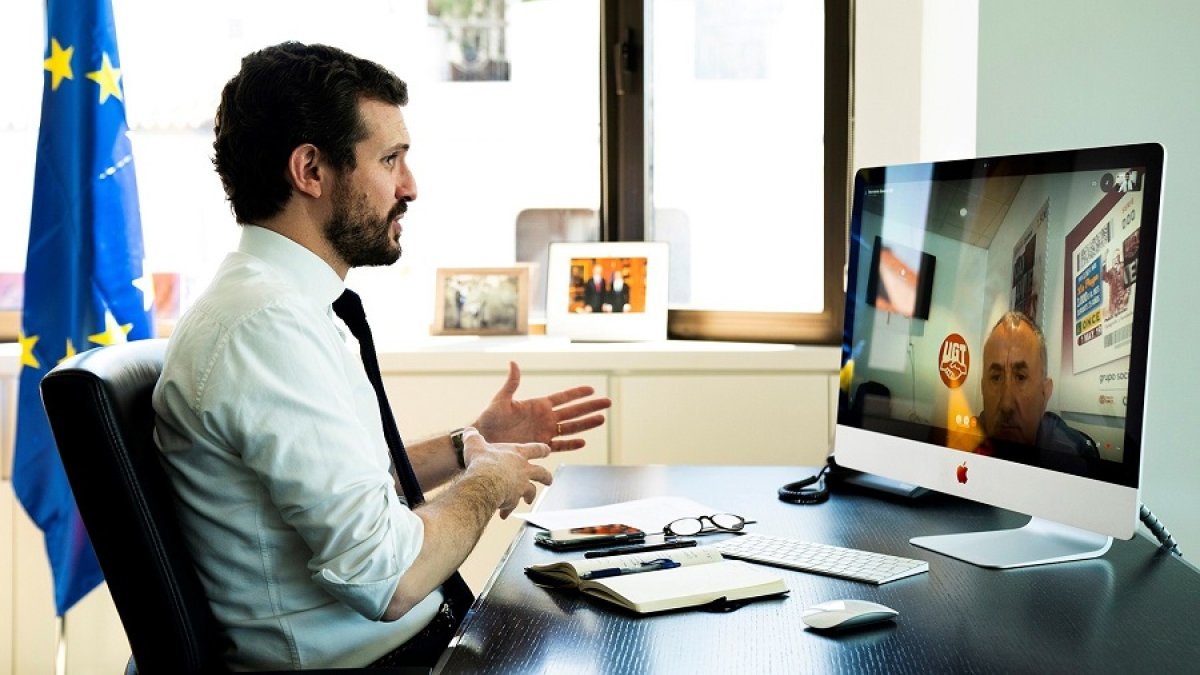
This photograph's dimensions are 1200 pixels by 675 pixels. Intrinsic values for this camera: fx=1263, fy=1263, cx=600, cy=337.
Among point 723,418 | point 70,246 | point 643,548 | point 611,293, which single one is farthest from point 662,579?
point 70,246

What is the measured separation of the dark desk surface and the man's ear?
0.53m

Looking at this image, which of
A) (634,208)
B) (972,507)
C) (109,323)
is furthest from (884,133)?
(109,323)

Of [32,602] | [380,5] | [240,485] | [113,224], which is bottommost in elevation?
[32,602]

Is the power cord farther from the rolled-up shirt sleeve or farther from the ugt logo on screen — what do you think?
the rolled-up shirt sleeve

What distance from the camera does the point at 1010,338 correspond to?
5.09 ft

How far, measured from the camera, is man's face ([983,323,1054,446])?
152 centimetres

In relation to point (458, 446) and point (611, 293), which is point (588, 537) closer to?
point (458, 446)

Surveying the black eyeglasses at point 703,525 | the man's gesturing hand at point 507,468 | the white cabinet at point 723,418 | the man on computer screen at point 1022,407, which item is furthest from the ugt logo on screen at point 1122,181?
the white cabinet at point 723,418

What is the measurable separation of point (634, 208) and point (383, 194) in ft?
5.67

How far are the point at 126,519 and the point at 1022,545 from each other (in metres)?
1.08

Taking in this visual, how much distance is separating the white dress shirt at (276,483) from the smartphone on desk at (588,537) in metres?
0.26

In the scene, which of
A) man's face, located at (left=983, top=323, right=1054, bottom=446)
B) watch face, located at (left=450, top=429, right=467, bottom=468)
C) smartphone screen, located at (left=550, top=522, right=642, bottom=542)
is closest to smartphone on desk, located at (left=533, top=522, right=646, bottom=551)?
smartphone screen, located at (left=550, top=522, right=642, bottom=542)

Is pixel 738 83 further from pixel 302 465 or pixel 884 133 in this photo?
pixel 302 465

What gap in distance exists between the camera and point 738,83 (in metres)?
3.22
